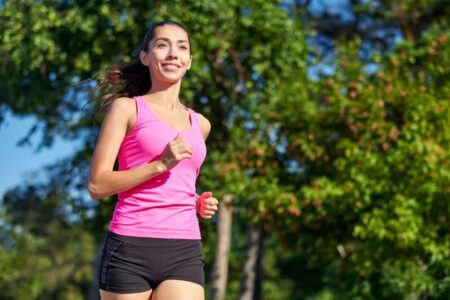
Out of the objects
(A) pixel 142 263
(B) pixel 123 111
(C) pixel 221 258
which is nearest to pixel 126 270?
(A) pixel 142 263

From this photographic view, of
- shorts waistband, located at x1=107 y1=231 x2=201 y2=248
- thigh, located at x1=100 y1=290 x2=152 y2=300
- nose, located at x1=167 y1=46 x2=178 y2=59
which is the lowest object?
thigh, located at x1=100 y1=290 x2=152 y2=300

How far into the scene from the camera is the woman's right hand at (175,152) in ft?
9.83

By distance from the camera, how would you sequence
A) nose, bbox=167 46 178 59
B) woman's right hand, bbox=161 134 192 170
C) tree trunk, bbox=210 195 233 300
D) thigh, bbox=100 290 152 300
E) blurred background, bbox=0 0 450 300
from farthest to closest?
tree trunk, bbox=210 195 233 300 → blurred background, bbox=0 0 450 300 → nose, bbox=167 46 178 59 → thigh, bbox=100 290 152 300 → woman's right hand, bbox=161 134 192 170

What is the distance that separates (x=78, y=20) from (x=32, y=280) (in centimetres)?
2244

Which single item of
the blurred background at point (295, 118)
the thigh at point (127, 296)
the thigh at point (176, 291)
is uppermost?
the thigh at point (176, 291)

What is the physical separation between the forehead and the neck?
176 millimetres

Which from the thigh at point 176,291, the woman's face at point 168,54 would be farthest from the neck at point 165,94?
the thigh at point 176,291

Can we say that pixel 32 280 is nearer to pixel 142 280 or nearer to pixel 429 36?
pixel 429 36

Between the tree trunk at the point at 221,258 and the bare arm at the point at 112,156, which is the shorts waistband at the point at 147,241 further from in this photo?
the tree trunk at the point at 221,258

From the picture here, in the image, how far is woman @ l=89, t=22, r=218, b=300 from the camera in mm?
3111

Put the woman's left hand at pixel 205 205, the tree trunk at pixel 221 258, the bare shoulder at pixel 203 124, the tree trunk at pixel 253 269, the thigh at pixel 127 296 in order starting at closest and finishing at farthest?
the thigh at pixel 127 296
the woman's left hand at pixel 205 205
the bare shoulder at pixel 203 124
the tree trunk at pixel 221 258
the tree trunk at pixel 253 269

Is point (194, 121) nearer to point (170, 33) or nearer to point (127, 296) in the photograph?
point (170, 33)

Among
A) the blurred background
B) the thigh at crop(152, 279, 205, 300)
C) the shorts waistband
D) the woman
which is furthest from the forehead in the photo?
the blurred background

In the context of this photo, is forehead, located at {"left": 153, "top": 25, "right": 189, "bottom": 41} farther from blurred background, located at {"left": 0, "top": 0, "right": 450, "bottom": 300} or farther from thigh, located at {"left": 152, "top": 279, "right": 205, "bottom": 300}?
blurred background, located at {"left": 0, "top": 0, "right": 450, "bottom": 300}
